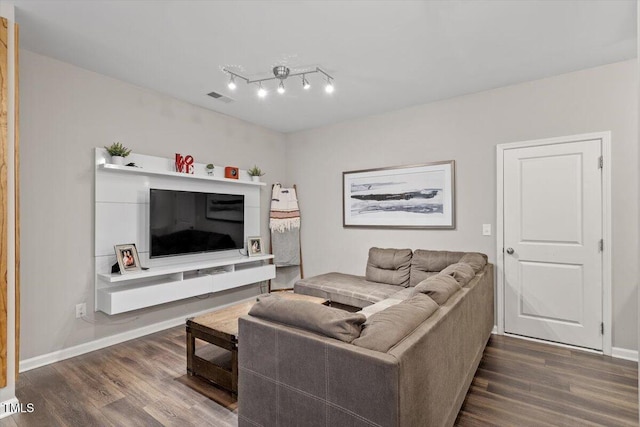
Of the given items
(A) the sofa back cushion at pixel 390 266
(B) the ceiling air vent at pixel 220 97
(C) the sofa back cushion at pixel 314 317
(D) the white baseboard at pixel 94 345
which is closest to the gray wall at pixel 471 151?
(A) the sofa back cushion at pixel 390 266

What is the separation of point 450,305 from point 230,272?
9.12 ft

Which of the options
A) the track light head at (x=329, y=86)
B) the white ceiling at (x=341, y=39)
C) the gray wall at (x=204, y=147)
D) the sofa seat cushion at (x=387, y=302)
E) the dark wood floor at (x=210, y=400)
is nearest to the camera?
the dark wood floor at (x=210, y=400)

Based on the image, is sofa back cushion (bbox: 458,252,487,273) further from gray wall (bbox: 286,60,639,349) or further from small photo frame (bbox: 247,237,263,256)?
small photo frame (bbox: 247,237,263,256)

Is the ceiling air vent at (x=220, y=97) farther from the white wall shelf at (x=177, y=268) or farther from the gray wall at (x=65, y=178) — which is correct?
the white wall shelf at (x=177, y=268)

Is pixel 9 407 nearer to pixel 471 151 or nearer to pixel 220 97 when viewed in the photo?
pixel 220 97

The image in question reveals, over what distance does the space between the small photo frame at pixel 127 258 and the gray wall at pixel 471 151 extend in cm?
243

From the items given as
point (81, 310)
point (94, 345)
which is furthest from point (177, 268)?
point (94, 345)

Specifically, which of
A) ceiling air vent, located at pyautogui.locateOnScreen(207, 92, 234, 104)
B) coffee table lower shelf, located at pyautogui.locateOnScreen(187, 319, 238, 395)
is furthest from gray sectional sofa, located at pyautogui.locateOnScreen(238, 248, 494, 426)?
ceiling air vent, located at pyautogui.locateOnScreen(207, 92, 234, 104)

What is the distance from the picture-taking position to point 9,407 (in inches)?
83.7

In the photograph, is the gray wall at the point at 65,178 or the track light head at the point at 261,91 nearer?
the gray wall at the point at 65,178

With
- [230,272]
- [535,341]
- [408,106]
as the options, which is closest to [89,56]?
[230,272]

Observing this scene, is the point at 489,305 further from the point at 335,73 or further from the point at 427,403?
the point at 335,73

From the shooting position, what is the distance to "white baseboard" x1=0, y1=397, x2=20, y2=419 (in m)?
2.09

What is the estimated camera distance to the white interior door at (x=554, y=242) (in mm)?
3014
